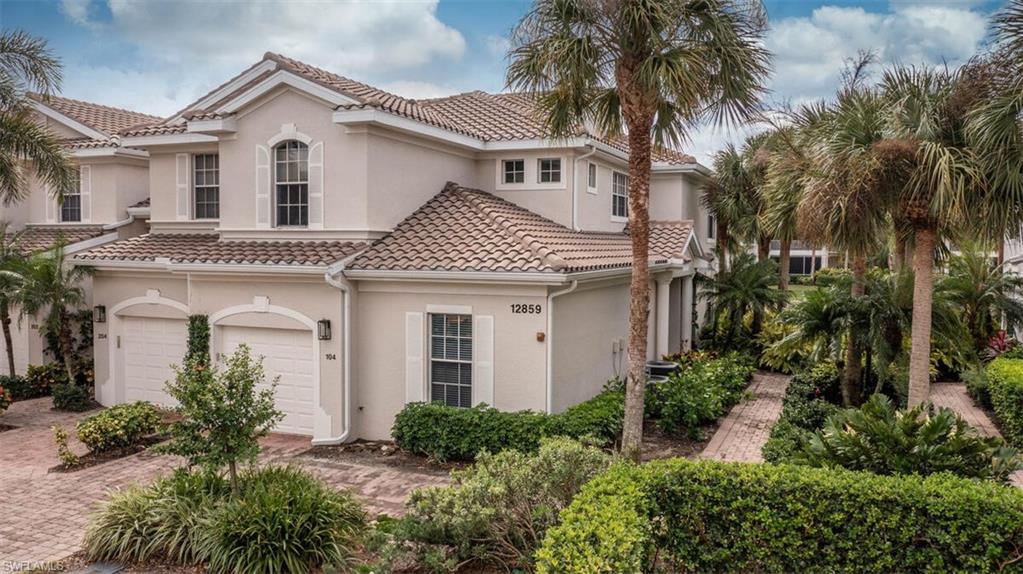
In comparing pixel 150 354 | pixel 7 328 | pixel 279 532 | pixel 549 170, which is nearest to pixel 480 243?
pixel 549 170

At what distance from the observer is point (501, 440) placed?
484 inches

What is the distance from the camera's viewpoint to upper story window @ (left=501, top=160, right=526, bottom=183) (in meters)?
17.9

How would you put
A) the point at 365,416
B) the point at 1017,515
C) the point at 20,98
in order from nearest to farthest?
the point at 1017,515 → the point at 365,416 → the point at 20,98

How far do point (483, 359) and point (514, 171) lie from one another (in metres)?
6.26

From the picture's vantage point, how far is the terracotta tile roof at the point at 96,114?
67.8ft

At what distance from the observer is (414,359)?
1388 centimetres

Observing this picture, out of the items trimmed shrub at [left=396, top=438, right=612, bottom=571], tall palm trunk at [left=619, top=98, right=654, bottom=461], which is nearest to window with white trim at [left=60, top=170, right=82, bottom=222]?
tall palm trunk at [left=619, top=98, right=654, bottom=461]

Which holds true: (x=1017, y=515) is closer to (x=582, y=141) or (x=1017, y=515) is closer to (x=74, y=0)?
(x=582, y=141)

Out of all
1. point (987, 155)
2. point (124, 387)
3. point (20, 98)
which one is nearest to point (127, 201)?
point (20, 98)

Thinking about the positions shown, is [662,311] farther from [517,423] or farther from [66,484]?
[66,484]

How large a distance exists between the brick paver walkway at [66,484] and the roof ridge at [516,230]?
13.8 ft

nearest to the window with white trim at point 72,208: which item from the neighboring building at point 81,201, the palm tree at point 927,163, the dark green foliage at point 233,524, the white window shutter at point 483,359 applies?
the neighboring building at point 81,201

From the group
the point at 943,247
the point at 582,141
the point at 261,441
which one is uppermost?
the point at 582,141

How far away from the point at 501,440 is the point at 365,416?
3.45 metres
